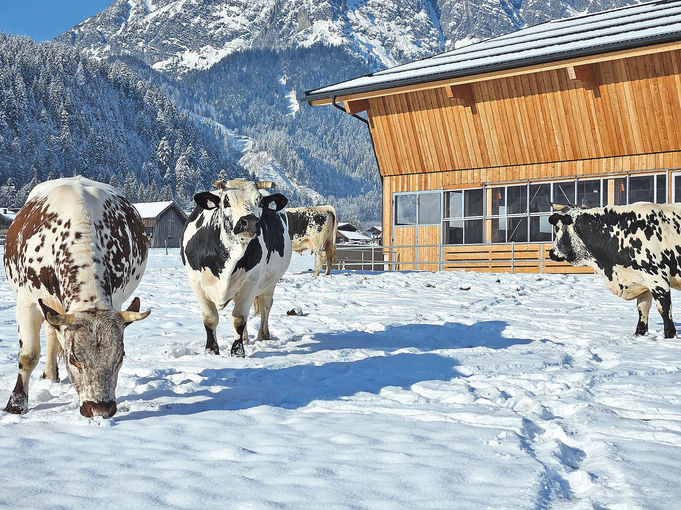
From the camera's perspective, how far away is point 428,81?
78.6ft

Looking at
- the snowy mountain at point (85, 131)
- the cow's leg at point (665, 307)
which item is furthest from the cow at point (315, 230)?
the snowy mountain at point (85, 131)

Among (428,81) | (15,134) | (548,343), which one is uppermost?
(15,134)

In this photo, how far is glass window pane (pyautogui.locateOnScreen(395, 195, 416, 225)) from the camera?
26422 mm

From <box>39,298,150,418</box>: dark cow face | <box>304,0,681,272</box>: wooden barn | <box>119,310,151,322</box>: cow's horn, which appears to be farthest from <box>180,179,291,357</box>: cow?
<box>304,0,681,272</box>: wooden barn

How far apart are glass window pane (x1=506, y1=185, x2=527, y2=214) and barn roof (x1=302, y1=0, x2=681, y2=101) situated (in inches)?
165

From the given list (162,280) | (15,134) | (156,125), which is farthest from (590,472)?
(156,125)

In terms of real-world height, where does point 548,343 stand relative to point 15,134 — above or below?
below

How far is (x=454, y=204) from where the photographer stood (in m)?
25.5

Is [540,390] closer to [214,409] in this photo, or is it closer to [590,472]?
[590,472]

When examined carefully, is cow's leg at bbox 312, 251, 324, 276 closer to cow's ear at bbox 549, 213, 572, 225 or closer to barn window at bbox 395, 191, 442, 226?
barn window at bbox 395, 191, 442, 226

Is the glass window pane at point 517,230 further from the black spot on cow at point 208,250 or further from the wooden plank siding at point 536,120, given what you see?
the black spot on cow at point 208,250

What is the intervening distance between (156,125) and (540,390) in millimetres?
199234

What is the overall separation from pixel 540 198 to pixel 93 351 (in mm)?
21164

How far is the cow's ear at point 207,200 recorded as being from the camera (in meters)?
7.46
